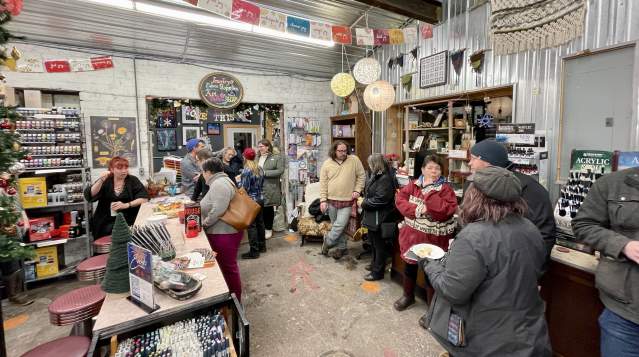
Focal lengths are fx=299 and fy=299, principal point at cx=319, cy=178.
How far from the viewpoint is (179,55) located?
5277mm

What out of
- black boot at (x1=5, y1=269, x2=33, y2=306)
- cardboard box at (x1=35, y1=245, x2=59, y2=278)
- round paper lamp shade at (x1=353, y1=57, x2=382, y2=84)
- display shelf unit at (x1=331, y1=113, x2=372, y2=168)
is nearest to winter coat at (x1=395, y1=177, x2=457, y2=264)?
round paper lamp shade at (x1=353, y1=57, x2=382, y2=84)

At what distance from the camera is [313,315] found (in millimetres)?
2980

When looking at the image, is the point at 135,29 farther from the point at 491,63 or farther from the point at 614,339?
the point at 614,339

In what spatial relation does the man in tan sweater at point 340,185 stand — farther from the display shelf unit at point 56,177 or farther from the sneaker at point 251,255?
the display shelf unit at point 56,177

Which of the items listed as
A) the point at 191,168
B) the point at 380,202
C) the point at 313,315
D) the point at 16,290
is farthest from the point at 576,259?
the point at 16,290

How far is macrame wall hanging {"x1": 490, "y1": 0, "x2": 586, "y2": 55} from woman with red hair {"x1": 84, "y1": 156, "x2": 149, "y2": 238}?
14.9ft

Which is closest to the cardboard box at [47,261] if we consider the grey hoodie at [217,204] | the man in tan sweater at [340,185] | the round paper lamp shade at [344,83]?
the grey hoodie at [217,204]

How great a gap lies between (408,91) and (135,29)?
14.1ft

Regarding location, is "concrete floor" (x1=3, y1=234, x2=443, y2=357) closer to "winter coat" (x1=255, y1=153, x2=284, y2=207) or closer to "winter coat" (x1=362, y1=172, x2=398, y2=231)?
"winter coat" (x1=362, y1=172, x2=398, y2=231)

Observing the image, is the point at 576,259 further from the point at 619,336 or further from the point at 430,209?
the point at 430,209

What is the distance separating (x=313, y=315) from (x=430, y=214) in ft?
4.96

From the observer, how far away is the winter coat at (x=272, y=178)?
489cm

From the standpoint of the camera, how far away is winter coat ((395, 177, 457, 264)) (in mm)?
2637

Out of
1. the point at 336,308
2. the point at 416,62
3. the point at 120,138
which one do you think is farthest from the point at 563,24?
the point at 120,138
